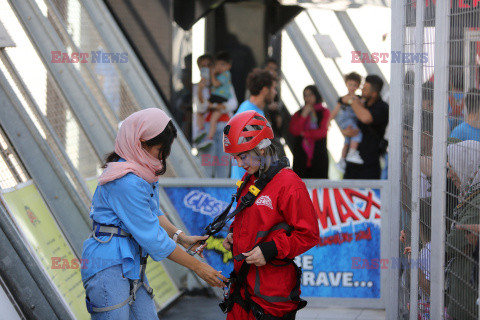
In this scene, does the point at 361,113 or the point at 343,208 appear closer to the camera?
the point at 343,208

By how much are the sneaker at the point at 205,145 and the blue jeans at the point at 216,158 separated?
0.04 metres

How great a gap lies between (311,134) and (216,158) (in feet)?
3.97

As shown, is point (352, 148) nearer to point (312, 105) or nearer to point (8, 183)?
point (312, 105)

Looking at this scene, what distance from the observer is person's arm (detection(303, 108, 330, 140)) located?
9.86 metres

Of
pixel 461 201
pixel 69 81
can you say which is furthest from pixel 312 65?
pixel 461 201

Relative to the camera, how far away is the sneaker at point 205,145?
9.59 meters

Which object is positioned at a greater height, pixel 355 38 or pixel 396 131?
pixel 396 131

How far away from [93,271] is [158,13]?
17.2ft

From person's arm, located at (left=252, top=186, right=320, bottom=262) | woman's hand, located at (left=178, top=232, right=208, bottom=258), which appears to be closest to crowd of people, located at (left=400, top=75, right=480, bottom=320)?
person's arm, located at (left=252, top=186, right=320, bottom=262)

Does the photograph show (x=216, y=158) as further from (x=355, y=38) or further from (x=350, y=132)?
(x=355, y=38)

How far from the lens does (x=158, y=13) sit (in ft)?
29.0

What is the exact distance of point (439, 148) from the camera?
4043mm

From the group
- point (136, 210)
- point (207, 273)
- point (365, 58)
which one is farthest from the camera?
point (365, 58)

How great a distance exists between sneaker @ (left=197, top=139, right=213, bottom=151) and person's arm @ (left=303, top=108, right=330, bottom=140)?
1.20 meters
